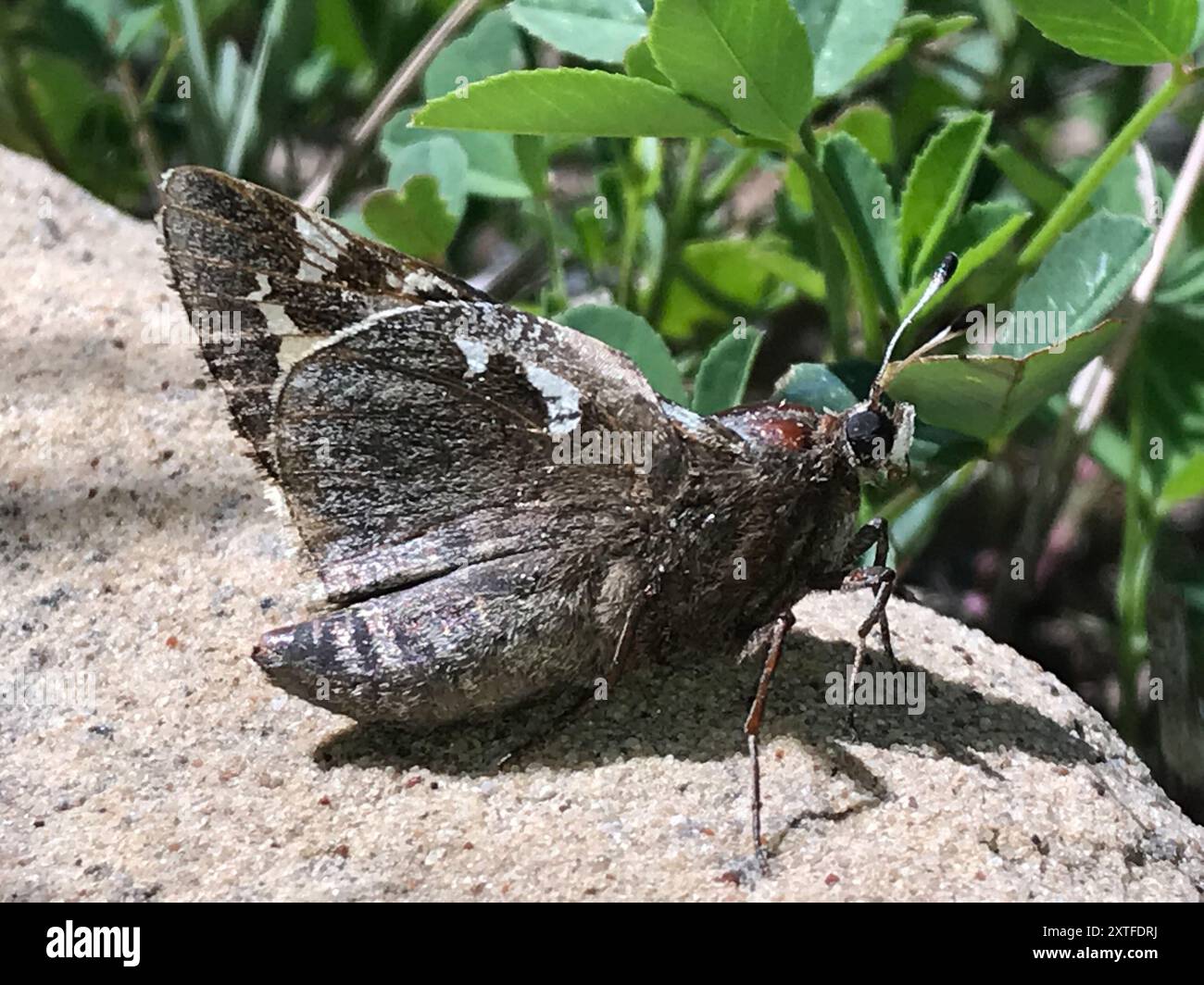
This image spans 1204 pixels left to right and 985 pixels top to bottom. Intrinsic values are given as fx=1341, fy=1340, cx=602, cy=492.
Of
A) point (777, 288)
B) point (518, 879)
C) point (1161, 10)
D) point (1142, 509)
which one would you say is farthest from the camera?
point (777, 288)

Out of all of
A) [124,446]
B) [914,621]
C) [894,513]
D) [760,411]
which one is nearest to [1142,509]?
[894,513]

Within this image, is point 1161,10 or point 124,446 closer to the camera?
point 1161,10

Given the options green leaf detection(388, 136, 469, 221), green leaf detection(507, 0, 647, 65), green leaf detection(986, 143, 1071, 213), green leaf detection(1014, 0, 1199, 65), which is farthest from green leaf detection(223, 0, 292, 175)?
green leaf detection(1014, 0, 1199, 65)

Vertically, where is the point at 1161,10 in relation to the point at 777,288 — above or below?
above

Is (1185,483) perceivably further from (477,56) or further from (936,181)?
(477,56)

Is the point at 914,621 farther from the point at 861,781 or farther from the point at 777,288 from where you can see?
the point at 777,288

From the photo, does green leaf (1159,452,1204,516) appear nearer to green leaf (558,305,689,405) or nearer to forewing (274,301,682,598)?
green leaf (558,305,689,405)

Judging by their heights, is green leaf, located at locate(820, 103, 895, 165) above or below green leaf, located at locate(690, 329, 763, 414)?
above
